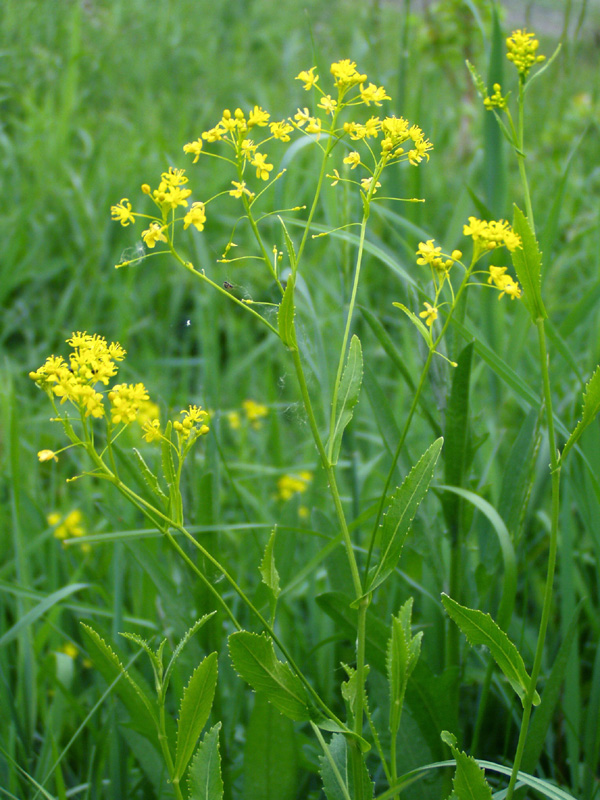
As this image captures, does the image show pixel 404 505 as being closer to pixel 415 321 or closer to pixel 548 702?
pixel 415 321

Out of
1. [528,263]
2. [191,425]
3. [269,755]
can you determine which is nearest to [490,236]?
[528,263]

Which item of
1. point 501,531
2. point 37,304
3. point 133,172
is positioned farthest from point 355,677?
point 133,172

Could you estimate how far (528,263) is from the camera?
0.81 meters

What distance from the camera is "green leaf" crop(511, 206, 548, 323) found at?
2.63 ft

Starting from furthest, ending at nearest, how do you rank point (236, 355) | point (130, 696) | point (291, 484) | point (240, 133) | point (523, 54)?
1. point (236, 355)
2. point (291, 484)
3. point (130, 696)
4. point (523, 54)
5. point (240, 133)

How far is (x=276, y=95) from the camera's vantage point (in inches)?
165

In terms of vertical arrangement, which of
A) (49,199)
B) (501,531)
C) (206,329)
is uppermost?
(49,199)

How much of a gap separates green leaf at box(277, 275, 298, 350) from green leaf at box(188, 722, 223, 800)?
18.0 inches

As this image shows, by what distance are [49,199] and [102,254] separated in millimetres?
474

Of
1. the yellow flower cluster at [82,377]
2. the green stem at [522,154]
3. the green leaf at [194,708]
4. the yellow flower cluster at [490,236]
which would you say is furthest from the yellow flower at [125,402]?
the green stem at [522,154]

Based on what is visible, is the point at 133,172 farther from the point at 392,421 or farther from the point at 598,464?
the point at 598,464

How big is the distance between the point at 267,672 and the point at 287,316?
40cm

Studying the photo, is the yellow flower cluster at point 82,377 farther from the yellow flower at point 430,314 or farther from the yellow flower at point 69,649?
the yellow flower at point 69,649

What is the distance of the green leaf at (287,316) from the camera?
0.78 meters
